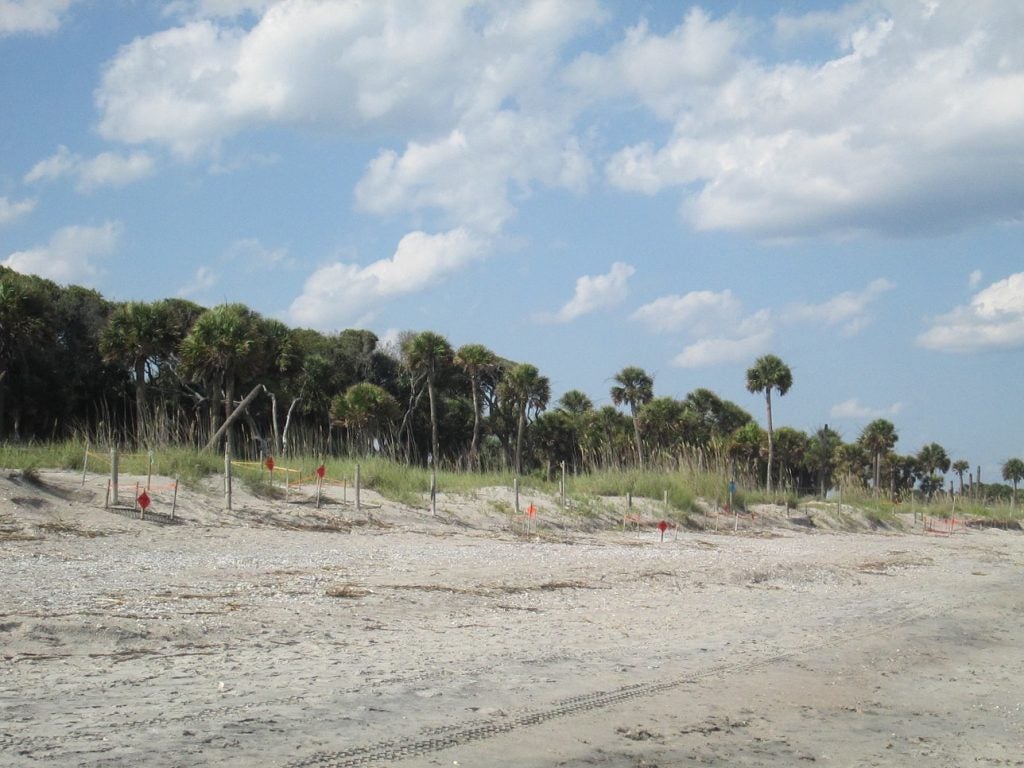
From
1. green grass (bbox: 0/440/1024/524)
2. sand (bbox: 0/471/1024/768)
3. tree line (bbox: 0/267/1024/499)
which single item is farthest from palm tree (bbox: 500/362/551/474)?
sand (bbox: 0/471/1024/768)

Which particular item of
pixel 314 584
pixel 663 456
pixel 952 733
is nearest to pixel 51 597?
pixel 314 584

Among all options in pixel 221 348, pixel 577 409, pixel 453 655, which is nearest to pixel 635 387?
pixel 577 409

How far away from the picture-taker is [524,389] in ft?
173

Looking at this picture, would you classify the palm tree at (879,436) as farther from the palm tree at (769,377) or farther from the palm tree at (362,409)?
the palm tree at (362,409)

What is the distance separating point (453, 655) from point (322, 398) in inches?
1585

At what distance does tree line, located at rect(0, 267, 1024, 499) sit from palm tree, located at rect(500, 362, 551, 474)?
96mm

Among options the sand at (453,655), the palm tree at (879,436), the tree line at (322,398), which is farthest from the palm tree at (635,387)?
the sand at (453,655)

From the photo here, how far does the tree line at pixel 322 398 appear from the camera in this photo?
106 ft

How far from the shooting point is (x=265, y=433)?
4634 cm

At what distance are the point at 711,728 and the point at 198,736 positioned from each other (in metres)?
3.50

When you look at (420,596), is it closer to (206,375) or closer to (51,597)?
(51,597)

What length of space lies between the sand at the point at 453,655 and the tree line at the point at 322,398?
10016 millimetres

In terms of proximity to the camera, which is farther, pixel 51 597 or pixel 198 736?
pixel 51 597

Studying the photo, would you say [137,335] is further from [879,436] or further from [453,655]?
[879,436]
